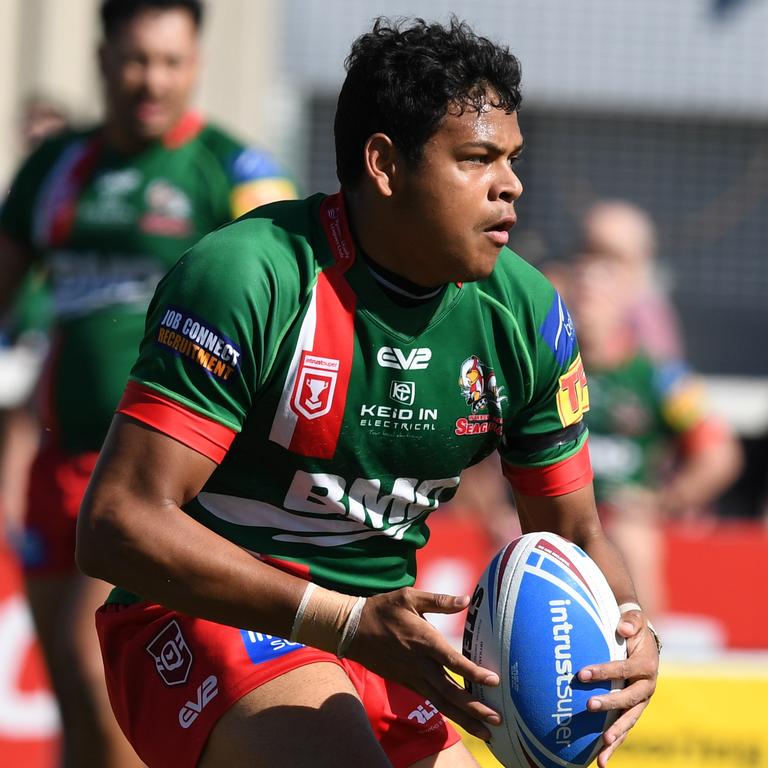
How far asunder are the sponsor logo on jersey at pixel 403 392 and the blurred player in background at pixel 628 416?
448 cm

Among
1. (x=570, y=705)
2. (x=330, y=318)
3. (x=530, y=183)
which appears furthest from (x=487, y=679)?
(x=530, y=183)

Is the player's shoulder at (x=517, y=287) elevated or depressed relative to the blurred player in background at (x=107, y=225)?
elevated

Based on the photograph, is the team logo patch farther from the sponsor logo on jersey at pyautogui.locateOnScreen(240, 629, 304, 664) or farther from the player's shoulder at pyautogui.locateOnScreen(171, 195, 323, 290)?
the sponsor logo on jersey at pyautogui.locateOnScreen(240, 629, 304, 664)

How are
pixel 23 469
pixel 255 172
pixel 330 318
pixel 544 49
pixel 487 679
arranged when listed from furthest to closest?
pixel 544 49
pixel 23 469
pixel 255 172
pixel 330 318
pixel 487 679

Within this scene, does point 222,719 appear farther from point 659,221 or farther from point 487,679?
point 659,221

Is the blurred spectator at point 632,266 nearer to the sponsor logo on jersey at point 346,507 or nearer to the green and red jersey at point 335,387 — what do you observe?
the green and red jersey at point 335,387

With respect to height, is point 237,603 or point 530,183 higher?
point 237,603

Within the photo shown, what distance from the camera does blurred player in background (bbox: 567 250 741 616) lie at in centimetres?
780

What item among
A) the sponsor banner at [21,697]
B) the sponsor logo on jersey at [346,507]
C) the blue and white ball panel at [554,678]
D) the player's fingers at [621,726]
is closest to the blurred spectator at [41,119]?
the sponsor banner at [21,697]

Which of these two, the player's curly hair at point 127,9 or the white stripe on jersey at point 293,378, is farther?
the player's curly hair at point 127,9

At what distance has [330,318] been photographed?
315 cm

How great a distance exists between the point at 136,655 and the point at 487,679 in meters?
0.79

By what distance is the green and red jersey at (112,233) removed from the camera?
4.97 m

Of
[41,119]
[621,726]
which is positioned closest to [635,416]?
[41,119]
